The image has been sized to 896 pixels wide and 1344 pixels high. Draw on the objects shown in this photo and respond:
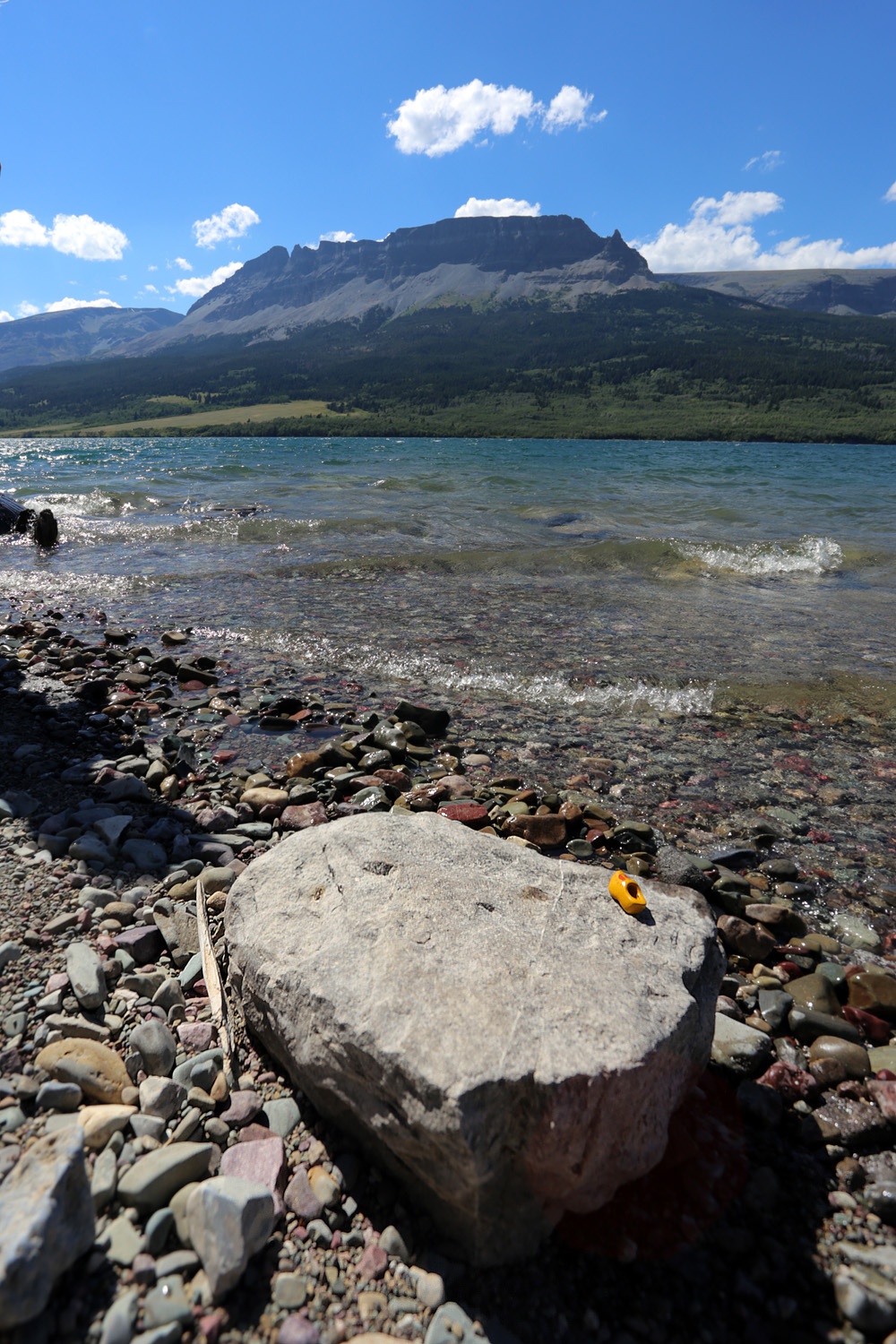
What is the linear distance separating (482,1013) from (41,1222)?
4.87ft

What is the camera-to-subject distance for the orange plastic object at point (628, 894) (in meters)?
3.39

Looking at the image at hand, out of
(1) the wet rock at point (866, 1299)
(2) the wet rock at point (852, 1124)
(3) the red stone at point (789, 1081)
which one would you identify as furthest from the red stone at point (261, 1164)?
(2) the wet rock at point (852, 1124)

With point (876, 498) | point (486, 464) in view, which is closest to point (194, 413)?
point (486, 464)

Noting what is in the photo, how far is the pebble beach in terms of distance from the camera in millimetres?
2297

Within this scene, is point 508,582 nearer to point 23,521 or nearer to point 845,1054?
point 23,521

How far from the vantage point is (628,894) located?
3.42 metres

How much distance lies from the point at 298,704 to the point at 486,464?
163ft

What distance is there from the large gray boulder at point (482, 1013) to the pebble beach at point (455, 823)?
10.1 inches

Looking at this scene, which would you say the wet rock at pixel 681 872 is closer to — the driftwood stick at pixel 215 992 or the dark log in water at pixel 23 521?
the driftwood stick at pixel 215 992

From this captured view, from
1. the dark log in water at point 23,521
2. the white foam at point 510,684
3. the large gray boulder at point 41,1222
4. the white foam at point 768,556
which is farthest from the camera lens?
the white foam at point 768,556

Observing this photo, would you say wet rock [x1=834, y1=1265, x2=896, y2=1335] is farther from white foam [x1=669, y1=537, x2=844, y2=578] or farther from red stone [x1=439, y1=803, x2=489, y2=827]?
white foam [x1=669, y1=537, x2=844, y2=578]

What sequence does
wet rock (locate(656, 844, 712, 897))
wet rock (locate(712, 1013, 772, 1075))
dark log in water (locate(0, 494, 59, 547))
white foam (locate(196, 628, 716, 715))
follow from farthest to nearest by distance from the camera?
dark log in water (locate(0, 494, 59, 547)), white foam (locate(196, 628, 716, 715)), wet rock (locate(656, 844, 712, 897)), wet rock (locate(712, 1013, 772, 1075))

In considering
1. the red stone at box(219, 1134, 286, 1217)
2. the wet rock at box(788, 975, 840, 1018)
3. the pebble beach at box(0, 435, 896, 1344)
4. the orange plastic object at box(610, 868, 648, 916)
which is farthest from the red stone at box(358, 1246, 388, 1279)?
the wet rock at box(788, 975, 840, 1018)

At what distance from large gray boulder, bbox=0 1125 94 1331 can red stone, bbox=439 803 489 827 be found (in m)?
3.41
